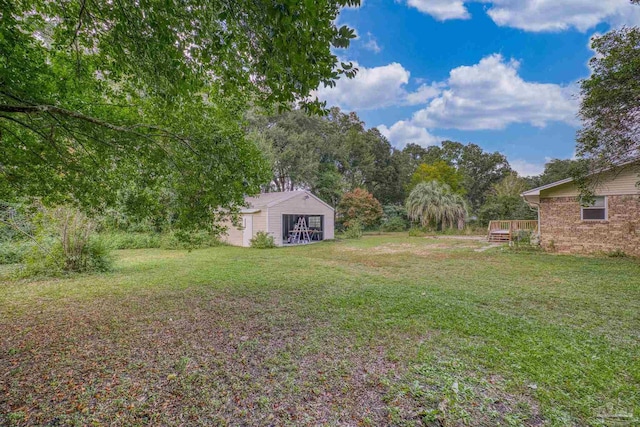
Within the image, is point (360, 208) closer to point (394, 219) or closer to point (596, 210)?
point (394, 219)

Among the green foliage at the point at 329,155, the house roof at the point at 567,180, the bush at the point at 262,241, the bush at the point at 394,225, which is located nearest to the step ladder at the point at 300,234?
the bush at the point at 262,241

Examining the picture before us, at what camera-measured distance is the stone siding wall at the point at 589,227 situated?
372 inches

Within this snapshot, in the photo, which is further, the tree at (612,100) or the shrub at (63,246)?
the shrub at (63,246)

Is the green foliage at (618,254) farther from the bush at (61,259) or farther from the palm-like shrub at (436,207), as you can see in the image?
the bush at (61,259)

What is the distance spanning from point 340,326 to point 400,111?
19.4 meters

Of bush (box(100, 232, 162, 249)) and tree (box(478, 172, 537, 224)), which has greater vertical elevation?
tree (box(478, 172, 537, 224))

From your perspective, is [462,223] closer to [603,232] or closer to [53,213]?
[603,232]

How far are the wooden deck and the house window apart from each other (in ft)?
10.2

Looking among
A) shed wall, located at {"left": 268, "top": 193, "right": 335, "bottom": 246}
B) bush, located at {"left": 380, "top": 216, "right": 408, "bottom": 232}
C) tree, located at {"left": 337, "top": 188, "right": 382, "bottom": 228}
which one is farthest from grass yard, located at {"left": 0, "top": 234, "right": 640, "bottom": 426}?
bush, located at {"left": 380, "top": 216, "right": 408, "bottom": 232}

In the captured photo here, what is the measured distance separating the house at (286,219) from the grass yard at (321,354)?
8359mm

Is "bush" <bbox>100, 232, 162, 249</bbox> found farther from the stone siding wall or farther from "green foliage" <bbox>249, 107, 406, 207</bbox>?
the stone siding wall

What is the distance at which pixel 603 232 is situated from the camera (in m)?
9.97

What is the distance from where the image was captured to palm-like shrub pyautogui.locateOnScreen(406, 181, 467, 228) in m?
21.1

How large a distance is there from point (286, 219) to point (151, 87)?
1463 cm
